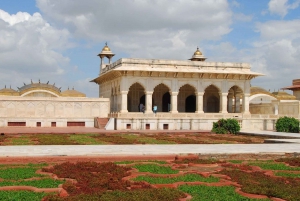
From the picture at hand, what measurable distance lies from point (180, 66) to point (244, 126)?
22.6ft

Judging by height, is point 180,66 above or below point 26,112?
above

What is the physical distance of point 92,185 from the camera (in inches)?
261

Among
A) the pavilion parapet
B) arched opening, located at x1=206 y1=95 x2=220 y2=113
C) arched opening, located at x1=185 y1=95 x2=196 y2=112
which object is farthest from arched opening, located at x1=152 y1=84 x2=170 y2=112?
arched opening, located at x1=206 y1=95 x2=220 y2=113

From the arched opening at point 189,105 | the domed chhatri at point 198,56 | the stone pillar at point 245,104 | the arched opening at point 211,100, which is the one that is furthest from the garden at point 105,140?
the domed chhatri at point 198,56

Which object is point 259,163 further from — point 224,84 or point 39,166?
point 224,84

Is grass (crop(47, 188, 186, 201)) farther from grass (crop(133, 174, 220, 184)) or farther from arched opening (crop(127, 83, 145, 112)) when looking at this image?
arched opening (crop(127, 83, 145, 112))

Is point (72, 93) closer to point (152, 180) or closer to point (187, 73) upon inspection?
point (187, 73)

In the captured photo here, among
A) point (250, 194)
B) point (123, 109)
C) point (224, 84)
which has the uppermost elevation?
point (224, 84)

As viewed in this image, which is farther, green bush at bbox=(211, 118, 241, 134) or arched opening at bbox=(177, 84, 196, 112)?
arched opening at bbox=(177, 84, 196, 112)

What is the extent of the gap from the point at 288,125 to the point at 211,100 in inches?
552

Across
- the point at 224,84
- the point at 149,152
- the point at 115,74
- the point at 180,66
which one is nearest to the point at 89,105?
the point at 115,74

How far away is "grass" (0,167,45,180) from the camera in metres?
7.28

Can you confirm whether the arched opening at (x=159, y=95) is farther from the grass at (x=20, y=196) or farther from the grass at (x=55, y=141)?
the grass at (x=20, y=196)

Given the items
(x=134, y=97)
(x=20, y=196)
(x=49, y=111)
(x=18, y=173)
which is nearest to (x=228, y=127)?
(x=134, y=97)
